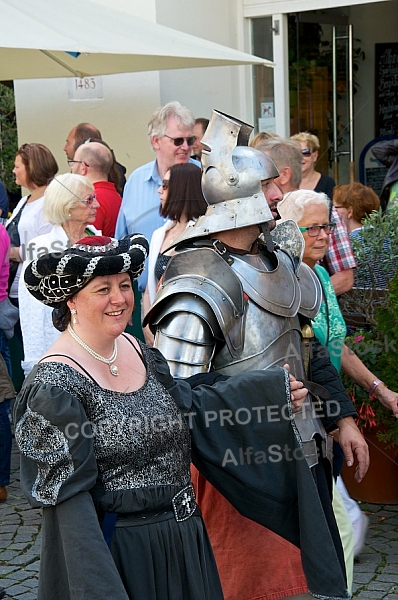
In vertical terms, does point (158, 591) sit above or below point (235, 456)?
below

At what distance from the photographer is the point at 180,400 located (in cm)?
278

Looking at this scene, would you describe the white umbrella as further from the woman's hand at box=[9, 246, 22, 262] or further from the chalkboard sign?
the chalkboard sign

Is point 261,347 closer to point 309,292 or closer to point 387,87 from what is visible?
point 309,292

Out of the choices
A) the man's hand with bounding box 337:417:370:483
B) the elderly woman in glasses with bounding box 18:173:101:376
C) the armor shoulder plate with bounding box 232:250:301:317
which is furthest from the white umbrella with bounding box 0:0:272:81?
the man's hand with bounding box 337:417:370:483

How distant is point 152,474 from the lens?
102 inches

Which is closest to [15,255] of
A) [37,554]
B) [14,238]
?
[14,238]

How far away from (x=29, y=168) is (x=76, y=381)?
417 centimetres

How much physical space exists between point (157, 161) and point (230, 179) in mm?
2721

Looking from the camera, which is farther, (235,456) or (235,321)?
(235,321)

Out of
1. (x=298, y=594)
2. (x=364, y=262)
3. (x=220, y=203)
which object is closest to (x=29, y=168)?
(x=364, y=262)

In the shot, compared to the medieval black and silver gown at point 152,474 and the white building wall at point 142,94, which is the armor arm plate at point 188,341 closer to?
the medieval black and silver gown at point 152,474

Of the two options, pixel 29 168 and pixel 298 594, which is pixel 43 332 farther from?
pixel 298 594

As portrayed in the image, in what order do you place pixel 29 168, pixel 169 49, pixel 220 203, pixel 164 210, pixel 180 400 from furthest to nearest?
pixel 169 49, pixel 29 168, pixel 164 210, pixel 220 203, pixel 180 400

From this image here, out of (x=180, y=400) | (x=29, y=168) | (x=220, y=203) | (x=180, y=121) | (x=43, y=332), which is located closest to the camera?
(x=180, y=400)
